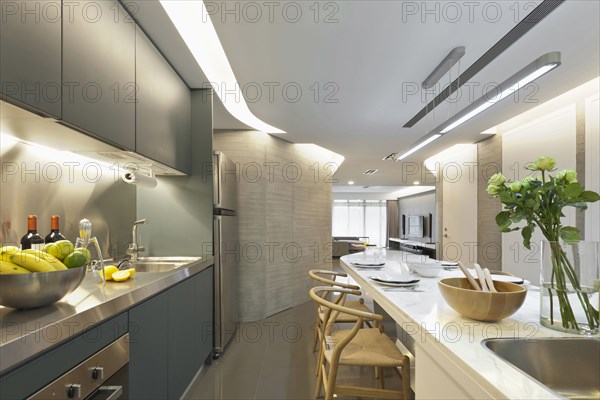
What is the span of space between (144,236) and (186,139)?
94 centimetres

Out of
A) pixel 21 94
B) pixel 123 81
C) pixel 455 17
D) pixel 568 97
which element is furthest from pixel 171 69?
pixel 568 97

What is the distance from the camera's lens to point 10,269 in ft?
3.60

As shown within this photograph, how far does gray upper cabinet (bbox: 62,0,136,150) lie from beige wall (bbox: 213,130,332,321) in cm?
247

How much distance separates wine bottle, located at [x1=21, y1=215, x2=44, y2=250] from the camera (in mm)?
1658

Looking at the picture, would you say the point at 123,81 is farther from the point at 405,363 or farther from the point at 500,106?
the point at 500,106

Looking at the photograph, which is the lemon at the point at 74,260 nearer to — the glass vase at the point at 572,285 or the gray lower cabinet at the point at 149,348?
the gray lower cabinet at the point at 149,348

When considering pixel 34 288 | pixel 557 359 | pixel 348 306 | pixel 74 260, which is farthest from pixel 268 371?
pixel 557 359

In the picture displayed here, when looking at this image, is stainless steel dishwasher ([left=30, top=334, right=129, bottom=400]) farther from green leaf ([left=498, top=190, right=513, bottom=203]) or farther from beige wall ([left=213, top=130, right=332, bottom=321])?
beige wall ([left=213, top=130, right=332, bottom=321])

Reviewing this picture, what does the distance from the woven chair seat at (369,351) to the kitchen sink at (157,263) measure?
1.31 metres

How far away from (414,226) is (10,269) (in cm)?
1337

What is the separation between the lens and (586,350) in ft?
3.30

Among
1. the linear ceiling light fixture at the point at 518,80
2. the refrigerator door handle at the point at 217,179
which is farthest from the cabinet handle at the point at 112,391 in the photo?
the linear ceiling light fixture at the point at 518,80

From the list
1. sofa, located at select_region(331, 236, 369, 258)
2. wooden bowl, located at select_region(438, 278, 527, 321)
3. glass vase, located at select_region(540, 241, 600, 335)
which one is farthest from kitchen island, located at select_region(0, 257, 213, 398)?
sofa, located at select_region(331, 236, 369, 258)

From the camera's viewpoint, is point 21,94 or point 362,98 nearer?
point 21,94
